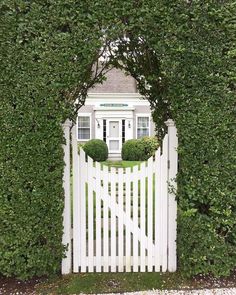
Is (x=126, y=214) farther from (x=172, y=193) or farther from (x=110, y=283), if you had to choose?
(x=110, y=283)

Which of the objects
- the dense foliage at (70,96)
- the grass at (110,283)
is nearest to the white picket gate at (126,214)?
the grass at (110,283)

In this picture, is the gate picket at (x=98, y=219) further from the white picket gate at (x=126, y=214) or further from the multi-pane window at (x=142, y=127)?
the multi-pane window at (x=142, y=127)

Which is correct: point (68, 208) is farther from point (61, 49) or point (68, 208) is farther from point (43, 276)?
point (61, 49)

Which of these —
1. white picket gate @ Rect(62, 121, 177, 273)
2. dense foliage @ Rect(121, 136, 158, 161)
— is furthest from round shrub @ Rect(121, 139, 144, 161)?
white picket gate @ Rect(62, 121, 177, 273)

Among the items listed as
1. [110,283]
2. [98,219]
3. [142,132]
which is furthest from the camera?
[142,132]

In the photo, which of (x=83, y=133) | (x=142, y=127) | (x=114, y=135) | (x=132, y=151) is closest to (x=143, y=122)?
(x=142, y=127)

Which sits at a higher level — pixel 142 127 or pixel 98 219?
pixel 142 127
